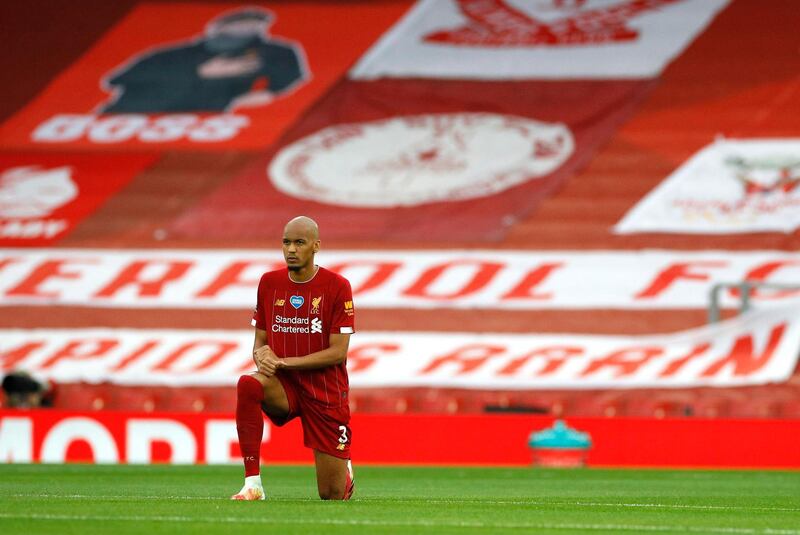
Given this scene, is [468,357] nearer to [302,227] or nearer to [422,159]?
[422,159]

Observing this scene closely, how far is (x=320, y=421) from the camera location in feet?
29.7

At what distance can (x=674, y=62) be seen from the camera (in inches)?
1082

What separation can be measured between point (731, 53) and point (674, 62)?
975mm

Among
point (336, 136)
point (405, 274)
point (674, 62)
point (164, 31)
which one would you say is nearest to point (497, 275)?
point (405, 274)

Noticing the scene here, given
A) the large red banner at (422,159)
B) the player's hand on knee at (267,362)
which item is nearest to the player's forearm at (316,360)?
the player's hand on knee at (267,362)

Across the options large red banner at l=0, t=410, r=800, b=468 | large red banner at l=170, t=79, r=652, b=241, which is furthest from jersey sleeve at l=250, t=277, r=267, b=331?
large red banner at l=170, t=79, r=652, b=241

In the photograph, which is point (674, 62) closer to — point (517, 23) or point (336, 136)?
point (517, 23)

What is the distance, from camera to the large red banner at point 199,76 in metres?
27.5

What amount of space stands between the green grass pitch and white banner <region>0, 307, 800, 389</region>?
4.49 m

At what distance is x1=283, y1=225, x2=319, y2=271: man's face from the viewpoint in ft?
28.6

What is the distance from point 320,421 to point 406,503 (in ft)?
2.25

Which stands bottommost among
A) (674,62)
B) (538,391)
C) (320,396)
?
(538,391)

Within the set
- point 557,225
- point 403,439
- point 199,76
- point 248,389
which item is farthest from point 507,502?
point 199,76

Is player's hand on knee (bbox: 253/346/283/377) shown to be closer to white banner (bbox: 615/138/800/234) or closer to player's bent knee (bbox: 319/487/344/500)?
player's bent knee (bbox: 319/487/344/500)
